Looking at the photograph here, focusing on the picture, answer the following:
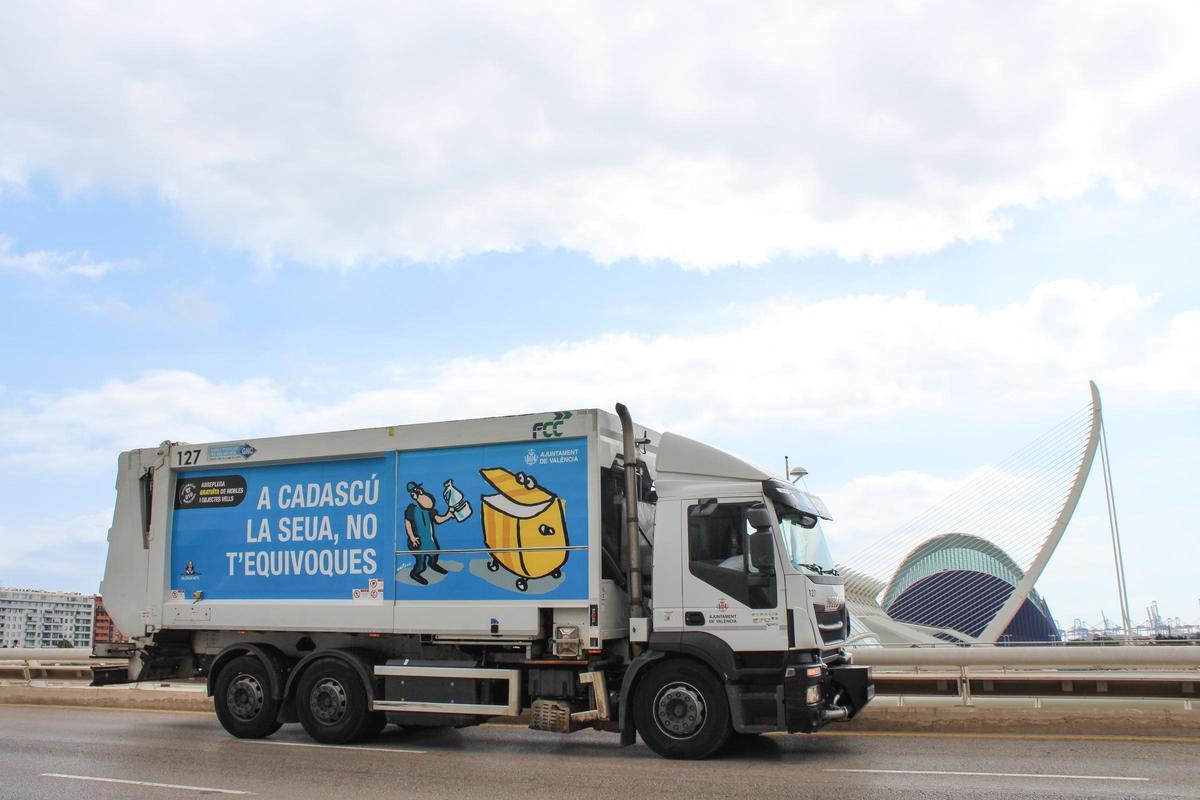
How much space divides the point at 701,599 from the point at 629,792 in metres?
2.31

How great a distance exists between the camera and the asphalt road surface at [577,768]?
7.93 m

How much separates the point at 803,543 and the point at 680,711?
6.75 feet

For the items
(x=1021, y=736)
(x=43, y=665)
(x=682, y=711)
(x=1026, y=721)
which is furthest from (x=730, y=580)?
(x=43, y=665)

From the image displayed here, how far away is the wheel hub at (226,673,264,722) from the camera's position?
11.8 meters

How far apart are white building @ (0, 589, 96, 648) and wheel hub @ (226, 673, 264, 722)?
105 m

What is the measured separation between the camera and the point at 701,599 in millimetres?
9797

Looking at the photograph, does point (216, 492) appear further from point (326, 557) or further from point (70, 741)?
A: point (70, 741)

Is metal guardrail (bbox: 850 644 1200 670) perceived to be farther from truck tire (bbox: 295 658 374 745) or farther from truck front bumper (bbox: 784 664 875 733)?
truck tire (bbox: 295 658 374 745)

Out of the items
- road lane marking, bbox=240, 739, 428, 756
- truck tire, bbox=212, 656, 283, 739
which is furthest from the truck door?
truck tire, bbox=212, 656, 283, 739

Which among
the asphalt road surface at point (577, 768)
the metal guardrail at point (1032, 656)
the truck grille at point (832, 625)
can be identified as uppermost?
the truck grille at point (832, 625)

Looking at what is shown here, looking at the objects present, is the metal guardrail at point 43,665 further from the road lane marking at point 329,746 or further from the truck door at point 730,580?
the truck door at point 730,580

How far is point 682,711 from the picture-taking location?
31.7 ft

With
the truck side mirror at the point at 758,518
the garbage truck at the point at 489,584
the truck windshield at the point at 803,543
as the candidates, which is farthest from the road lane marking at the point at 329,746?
the truck windshield at the point at 803,543

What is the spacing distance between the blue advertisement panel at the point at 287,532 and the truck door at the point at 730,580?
348cm
